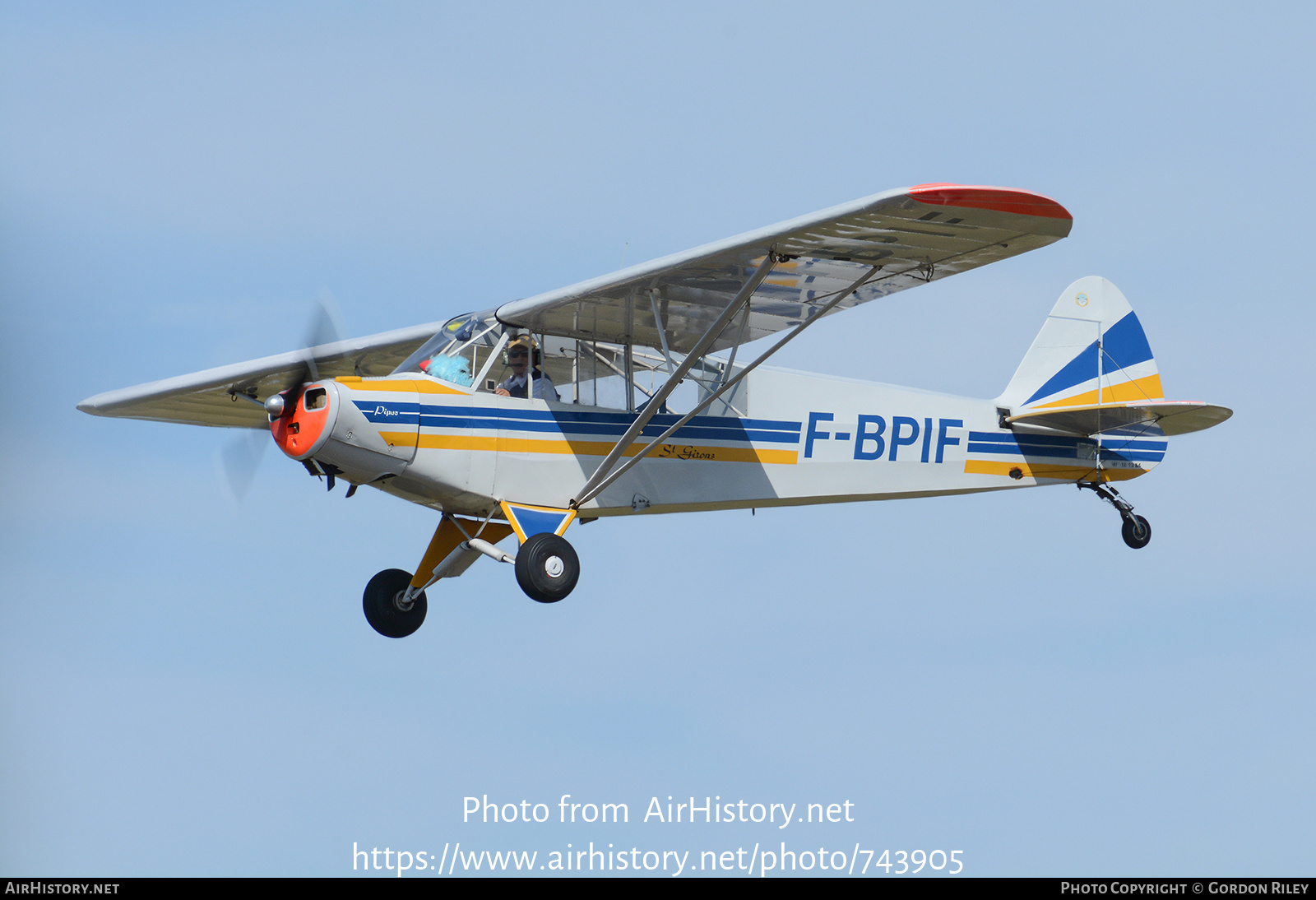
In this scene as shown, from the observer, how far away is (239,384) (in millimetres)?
13828

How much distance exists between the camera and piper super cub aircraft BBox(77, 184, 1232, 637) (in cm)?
1141

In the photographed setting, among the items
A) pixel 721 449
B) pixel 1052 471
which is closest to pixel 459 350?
pixel 721 449

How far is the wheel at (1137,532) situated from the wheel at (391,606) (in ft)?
22.3

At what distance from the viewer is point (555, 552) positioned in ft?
38.6

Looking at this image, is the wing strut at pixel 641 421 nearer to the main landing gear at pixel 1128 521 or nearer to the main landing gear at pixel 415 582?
the main landing gear at pixel 415 582

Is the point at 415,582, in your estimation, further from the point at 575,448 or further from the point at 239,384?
the point at 239,384

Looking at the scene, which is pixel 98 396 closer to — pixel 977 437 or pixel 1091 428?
pixel 977 437

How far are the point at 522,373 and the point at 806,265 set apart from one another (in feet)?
8.02

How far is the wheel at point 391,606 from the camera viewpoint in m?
12.9

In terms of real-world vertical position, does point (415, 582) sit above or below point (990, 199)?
below

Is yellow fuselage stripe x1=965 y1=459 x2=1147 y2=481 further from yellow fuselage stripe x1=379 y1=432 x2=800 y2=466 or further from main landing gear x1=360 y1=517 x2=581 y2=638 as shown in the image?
main landing gear x1=360 y1=517 x2=581 y2=638

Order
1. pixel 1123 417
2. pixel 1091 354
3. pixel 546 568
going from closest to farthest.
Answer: pixel 546 568 → pixel 1123 417 → pixel 1091 354

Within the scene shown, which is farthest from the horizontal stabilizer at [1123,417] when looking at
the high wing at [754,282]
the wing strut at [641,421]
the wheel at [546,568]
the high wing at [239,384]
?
the high wing at [239,384]

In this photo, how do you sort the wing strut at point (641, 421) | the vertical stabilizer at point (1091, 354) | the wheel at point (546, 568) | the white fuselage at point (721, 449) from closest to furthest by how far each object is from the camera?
1. the wheel at point (546, 568)
2. the white fuselage at point (721, 449)
3. the wing strut at point (641, 421)
4. the vertical stabilizer at point (1091, 354)
